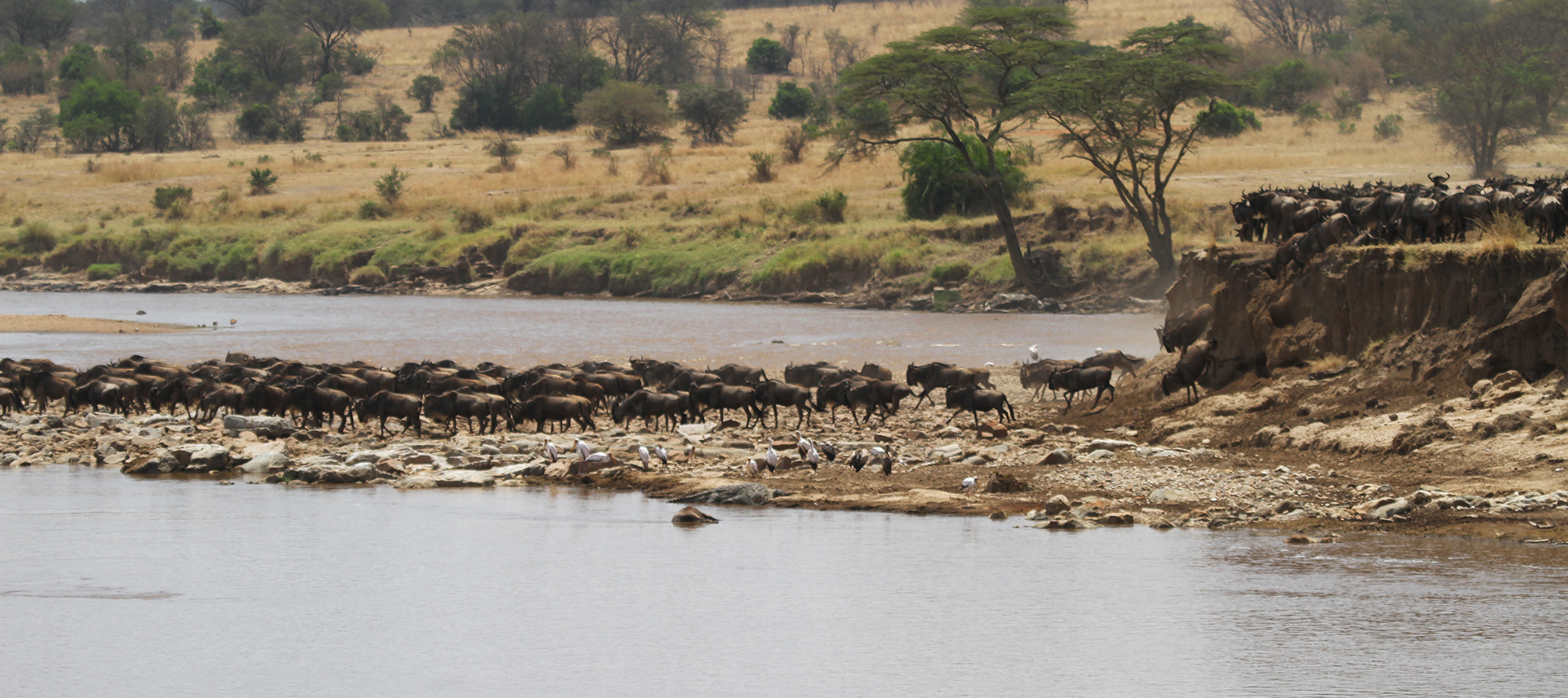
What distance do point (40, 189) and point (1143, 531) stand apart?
60.6 m

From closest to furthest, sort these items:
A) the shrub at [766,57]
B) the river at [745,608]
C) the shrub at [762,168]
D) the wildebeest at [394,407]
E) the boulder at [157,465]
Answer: the river at [745,608] → the boulder at [157,465] → the wildebeest at [394,407] → the shrub at [762,168] → the shrub at [766,57]

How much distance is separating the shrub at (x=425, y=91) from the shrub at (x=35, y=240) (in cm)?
3728

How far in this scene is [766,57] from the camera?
10294 centimetres

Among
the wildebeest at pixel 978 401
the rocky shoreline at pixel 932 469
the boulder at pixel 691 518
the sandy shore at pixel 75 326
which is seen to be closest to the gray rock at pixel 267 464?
the rocky shoreline at pixel 932 469

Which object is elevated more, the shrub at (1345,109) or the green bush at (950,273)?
the shrub at (1345,109)

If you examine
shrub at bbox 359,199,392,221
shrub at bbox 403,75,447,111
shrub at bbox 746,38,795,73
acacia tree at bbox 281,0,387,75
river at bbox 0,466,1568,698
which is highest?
acacia tree at bbox 281,0,387,75

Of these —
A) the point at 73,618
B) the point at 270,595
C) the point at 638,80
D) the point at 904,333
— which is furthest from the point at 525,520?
the point at 638,80

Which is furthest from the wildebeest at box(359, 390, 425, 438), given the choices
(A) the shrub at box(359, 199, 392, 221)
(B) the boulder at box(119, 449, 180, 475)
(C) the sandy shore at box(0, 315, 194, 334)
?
(A) the shrub at box(359, 199, 392, 221)

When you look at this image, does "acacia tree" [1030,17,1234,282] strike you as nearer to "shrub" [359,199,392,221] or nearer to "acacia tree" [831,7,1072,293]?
"acacia tree" [831,7,1072,293]

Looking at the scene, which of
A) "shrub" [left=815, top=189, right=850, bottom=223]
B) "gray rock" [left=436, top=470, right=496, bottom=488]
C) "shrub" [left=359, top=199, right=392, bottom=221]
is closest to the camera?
"gray rock" [left=436, top=470, right=496, bottom=488]

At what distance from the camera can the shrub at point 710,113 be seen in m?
72.8

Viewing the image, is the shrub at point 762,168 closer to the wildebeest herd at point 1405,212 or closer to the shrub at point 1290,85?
the shrub at point 1290,85

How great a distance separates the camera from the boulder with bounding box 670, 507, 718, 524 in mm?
12180

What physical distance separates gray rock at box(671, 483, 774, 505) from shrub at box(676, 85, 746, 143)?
60.3 metres
